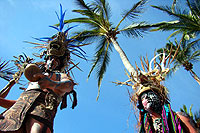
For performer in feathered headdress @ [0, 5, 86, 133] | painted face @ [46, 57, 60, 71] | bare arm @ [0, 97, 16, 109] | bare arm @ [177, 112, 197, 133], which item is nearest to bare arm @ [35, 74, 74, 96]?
performer in feathered headdress @ [0, 5, 86, 133]

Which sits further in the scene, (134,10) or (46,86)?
(134,10)

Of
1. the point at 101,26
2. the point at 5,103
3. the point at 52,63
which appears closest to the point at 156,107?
the point at 52,63

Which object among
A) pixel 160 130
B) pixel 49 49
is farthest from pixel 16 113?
pixel 160 130

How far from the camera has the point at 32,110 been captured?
8.32 feet

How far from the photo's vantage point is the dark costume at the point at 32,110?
2.41m

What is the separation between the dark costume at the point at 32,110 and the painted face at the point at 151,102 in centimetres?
101

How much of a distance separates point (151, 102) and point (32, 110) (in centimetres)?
139

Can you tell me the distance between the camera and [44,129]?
2.39m

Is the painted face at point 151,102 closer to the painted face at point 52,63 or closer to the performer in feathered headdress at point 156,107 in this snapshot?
the performer in feathered headdress at point 156,107

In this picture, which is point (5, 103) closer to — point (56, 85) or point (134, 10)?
point (56, 85)

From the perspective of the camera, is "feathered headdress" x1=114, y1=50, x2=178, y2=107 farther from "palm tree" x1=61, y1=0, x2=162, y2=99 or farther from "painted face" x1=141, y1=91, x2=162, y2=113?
"palm tree" x1=61, y1=0, x2=162, y2=99

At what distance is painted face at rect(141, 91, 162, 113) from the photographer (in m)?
2.43

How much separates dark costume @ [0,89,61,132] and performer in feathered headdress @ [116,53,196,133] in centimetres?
101

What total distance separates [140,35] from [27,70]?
17.5 ft
